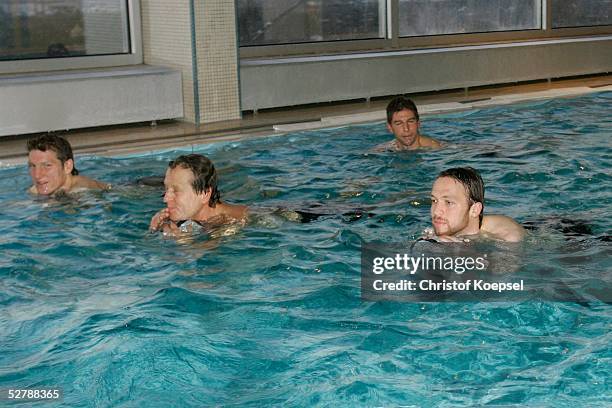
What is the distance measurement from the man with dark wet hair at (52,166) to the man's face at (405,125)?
2.61 metres

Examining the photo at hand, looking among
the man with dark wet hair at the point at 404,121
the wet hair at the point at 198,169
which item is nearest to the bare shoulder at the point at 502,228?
the wet hair at the point at 198,169

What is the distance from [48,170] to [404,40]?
8279mm

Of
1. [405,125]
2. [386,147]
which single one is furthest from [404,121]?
[386,147]

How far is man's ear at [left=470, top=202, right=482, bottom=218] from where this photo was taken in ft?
16.0

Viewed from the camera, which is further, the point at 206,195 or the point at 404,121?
the point at 404,121

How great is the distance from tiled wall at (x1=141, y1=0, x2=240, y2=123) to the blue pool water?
3.03 meters

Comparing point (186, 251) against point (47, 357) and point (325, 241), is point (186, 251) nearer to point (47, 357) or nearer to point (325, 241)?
point (325, 241)

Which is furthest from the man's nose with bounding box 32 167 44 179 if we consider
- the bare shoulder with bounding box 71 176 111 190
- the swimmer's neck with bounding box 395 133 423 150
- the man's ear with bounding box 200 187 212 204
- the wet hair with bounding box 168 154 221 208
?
the swimmer's neck with bounding box 395 133 423 150

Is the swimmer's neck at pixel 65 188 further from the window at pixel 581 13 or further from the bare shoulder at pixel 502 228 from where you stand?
the window at pixel 581 13

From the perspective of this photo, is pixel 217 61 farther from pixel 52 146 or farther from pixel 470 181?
pixel 470 181

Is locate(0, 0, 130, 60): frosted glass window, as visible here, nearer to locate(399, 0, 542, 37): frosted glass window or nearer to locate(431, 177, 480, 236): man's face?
locate(399, 0, 542, 37): frosted glass window

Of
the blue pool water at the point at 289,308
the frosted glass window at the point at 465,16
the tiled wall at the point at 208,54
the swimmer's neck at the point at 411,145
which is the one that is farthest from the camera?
the frosted glass window at the point at 465,16

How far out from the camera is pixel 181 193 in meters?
5.60

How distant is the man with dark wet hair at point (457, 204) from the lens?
15.8 feet
